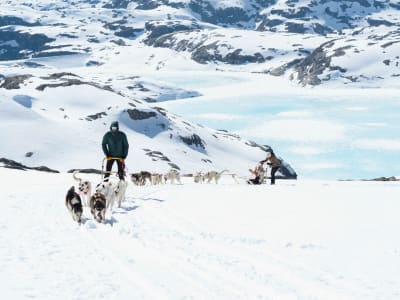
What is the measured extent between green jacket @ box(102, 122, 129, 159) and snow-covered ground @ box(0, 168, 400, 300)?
5.53ft

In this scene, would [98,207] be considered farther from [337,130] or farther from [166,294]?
[337,130]

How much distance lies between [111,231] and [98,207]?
1.31 m

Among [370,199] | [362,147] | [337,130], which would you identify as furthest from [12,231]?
[337,130]

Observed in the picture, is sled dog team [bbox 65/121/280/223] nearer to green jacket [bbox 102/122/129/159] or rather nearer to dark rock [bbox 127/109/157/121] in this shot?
green jacket [bbox 102/122/129/159]

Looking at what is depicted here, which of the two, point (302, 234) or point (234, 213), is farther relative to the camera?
point (234, 213)

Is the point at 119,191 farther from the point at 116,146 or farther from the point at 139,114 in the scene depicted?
the point at 139,114

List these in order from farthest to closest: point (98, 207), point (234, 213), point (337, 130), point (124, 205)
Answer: point (337, 130) → point (124, 205) → point (234, 213) → point (98, 207)

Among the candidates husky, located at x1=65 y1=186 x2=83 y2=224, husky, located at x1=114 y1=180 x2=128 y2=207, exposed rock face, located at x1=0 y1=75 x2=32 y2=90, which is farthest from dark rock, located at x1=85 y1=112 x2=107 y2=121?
husky, located at x1=65 y1=186 x2=83 y2=224

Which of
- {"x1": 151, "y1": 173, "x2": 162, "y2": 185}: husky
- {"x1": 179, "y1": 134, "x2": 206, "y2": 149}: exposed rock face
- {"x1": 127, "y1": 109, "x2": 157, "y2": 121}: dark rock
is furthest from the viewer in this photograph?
{"x1": 127, "y1": 109, "x2": 157, "y2": 121}: dark rock

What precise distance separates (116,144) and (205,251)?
8.13m

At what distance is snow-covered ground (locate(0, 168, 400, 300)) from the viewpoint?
8.44 meters

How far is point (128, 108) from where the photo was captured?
131 meters

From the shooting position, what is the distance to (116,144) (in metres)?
18.3

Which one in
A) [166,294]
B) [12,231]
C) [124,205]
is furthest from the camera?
[124,205]
